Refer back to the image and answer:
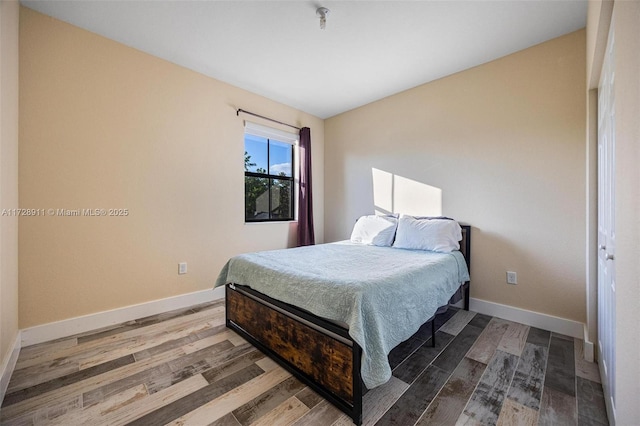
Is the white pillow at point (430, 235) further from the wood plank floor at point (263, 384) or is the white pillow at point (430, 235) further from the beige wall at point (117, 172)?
the beige wall at point (117, 172)

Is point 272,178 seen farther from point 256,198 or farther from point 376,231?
point 376,231

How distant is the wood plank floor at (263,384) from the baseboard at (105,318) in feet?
0.30

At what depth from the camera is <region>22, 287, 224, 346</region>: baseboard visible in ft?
6.73

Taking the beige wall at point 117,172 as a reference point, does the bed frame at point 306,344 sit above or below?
below

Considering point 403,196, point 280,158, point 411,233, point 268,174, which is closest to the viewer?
point 411,233

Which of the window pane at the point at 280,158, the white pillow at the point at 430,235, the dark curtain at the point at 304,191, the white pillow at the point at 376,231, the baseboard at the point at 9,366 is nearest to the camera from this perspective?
the baseboard at the point at 9,366

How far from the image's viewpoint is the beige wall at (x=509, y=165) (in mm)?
2221

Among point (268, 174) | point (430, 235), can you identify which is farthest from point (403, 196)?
point (268, 174)

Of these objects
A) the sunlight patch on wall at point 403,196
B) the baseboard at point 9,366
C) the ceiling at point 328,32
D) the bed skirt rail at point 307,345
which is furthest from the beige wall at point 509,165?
the baseboard at point 9,366

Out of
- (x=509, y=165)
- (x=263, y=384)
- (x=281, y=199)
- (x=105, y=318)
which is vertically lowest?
(x=263, y=384)

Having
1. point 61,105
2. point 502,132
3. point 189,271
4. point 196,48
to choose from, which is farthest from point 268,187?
point 502,132

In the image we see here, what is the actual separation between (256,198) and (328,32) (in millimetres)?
2130

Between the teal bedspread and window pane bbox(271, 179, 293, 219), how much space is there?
4.54 feet

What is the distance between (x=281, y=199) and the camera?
3.88 metres
